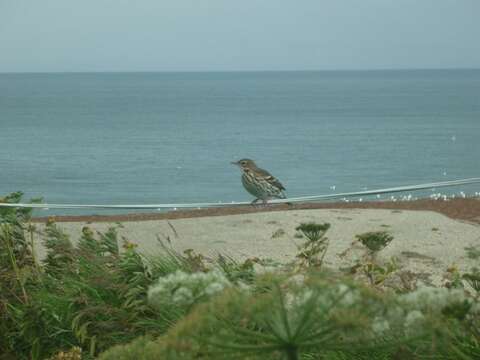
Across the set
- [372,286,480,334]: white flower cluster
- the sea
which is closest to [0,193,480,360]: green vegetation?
[372,286,480,334]: white flower cluster

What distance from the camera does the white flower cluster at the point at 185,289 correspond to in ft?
7.20

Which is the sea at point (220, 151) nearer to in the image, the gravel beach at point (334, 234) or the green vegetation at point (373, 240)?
the gravel beach at point (334, 234)

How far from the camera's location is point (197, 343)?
209 centimetres

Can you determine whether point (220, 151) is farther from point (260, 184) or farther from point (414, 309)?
point (414, 309)

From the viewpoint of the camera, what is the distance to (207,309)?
1.99 meters

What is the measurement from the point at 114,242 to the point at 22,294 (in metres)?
0.62

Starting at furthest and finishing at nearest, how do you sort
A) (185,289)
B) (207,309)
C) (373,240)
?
1. (373,240)
2. (185,289)
3. (207,309)

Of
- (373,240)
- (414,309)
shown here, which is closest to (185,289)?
(414,309)

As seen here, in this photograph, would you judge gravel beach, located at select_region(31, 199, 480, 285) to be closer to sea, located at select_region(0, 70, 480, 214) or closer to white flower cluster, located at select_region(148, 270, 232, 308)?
sea, located at select_region(0, 70, 480, 214)

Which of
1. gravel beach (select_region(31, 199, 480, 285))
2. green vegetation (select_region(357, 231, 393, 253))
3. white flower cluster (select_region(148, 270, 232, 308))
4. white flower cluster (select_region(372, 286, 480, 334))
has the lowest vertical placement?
white flower cluster (select_region(372, 286, 480, 334))

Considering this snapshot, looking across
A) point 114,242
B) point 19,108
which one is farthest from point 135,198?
point 19,108

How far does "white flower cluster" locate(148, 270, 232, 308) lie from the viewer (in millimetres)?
2195

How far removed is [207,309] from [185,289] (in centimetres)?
21

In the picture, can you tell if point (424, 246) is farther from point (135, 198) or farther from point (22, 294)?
point (135, 198)
